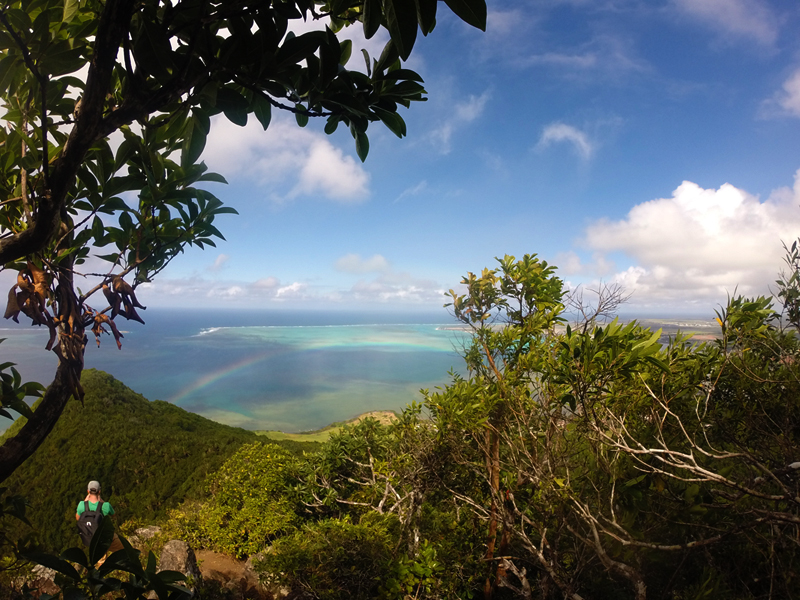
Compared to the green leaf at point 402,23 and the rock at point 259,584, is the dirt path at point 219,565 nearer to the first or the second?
the rock at point 259,584

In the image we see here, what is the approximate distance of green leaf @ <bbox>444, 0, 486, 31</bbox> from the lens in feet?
1.82

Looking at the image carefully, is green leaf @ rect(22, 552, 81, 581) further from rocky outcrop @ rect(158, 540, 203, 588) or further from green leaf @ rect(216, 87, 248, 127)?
rocky outcrop @ rect(158, 540, 203, 588)

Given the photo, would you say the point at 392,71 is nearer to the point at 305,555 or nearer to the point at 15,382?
the point at 15,382

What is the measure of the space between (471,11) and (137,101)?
67cm

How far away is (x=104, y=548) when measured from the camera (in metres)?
0.72

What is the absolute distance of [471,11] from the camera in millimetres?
573

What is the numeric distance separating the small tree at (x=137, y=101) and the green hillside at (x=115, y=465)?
8792 mm

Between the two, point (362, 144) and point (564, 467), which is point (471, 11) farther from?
point (564, 467)

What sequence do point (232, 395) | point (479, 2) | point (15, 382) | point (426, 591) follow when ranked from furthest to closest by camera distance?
point (232, 395) < point (426, 591) < point (15, 382) < point (479, 2)

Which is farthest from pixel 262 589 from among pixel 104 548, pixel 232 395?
pixel 232 395

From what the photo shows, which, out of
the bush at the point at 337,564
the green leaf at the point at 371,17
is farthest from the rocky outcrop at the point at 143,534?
the green leaf at the point at 371,17

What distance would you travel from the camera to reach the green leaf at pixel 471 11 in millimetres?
553

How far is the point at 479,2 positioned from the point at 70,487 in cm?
1216

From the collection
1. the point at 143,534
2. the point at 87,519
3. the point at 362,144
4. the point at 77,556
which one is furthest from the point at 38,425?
the point at 143,534
